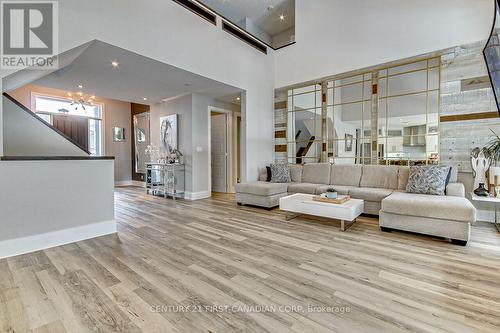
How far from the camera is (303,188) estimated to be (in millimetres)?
4617

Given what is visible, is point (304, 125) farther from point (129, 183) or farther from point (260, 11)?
point (129, 183)

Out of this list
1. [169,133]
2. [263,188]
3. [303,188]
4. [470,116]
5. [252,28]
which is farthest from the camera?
[252,28]

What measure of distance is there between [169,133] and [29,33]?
140 inches

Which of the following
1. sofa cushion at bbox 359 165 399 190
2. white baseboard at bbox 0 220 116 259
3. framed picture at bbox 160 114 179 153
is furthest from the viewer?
framed picture at bbox 160 114 179 153

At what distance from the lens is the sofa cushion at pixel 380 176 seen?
4.22 metres

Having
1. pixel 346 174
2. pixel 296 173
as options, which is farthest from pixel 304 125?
pixel 346 174

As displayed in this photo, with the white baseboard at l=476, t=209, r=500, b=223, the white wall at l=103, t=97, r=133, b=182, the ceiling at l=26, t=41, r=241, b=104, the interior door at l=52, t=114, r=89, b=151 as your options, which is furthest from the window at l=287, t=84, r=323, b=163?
the interior door at l=52, t=114, r=89, b=151

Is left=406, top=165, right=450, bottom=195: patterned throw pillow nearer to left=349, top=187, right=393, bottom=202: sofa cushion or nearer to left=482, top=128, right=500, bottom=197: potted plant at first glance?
left=349, top=187, right=393, bottom=202: sofa cushion

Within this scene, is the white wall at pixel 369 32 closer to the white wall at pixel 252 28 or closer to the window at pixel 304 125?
the window at pixel 304 125

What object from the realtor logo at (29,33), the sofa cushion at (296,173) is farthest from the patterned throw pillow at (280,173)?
the realtor logo at (29,33)

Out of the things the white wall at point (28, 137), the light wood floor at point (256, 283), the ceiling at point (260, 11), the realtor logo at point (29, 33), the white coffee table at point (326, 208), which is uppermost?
the ceiling at point (260, 11)

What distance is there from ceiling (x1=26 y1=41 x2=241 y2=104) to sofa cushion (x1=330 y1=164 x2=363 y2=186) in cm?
282

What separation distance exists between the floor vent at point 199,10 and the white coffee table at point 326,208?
3659mm

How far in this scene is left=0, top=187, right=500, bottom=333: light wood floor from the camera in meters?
1.45
